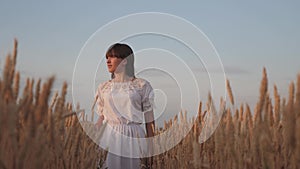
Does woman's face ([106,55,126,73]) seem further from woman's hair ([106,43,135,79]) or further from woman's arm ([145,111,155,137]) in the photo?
woman's arm ([145,111,155,137])

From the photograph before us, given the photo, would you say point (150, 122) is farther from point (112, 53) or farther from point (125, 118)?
point (112, 53)

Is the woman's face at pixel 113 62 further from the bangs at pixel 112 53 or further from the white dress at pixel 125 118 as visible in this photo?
the white dress at pixel 125 118

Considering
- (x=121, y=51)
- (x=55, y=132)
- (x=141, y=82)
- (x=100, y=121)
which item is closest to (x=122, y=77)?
Answer: (x=141, y=82)

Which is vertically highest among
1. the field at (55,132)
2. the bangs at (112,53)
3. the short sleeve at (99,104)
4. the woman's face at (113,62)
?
the bangs at (112,53)

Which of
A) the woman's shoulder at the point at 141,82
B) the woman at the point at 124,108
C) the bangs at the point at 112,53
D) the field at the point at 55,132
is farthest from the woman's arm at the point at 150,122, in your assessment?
the field at the point at 55,132

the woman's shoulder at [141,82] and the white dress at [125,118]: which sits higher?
the woman's shoulder at [141,82]

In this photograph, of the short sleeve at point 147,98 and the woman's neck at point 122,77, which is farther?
the woman's neck at point 122,77

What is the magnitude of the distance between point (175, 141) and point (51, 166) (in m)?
2.16

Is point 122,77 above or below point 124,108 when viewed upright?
above

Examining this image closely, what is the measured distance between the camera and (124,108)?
12.5 feet

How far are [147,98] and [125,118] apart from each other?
288 mm

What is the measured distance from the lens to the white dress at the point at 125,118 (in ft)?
12.5

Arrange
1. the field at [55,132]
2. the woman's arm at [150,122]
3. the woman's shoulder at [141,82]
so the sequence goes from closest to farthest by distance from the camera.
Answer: the field at [55,132] < the woman's arm at [150,122] < the woman's shoulder at [141,82]

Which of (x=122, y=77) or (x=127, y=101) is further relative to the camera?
(x=122, y=77)
